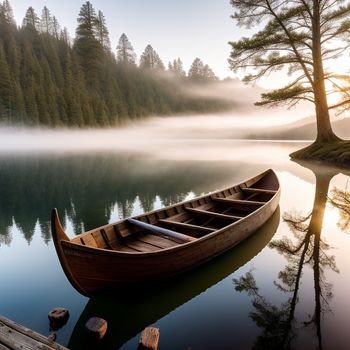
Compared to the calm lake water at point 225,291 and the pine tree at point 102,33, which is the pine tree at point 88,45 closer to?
the pine tree at point 102,33

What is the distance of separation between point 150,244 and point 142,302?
5.13 feet

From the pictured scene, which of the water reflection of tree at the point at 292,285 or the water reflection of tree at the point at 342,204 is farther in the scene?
the water reflection of tree at the point at 342,204

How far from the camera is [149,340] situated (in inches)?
150

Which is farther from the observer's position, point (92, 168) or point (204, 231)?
point (92, 168)

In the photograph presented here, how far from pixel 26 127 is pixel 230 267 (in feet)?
228

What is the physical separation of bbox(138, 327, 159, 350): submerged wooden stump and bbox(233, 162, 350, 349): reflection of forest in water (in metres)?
1.62

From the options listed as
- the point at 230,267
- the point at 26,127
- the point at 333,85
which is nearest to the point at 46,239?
the point at 230,267

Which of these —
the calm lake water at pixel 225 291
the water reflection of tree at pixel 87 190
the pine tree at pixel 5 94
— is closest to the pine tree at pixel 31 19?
the pine tree at pixel 5 94

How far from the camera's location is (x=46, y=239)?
903cm

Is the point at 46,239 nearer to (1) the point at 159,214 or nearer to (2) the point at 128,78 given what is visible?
(1) the point at 159,214

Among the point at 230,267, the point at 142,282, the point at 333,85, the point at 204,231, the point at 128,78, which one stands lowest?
the point at 230,267

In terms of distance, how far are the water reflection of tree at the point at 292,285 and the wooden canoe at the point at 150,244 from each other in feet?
3.80

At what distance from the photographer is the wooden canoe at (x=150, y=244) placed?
4.65 meters

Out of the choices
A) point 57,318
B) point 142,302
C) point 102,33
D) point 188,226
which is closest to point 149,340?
point 142,302
